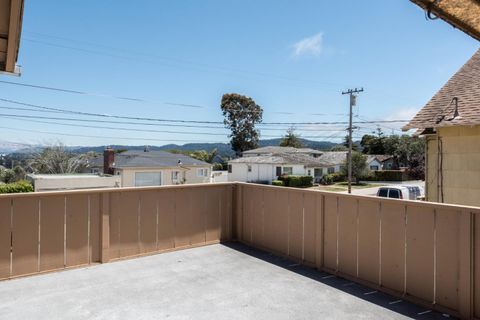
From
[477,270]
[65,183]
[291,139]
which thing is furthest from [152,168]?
[291,139]

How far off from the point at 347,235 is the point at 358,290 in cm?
71

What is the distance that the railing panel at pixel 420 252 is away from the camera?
367 centimetres

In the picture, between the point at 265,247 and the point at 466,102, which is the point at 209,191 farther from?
the point at 466,102

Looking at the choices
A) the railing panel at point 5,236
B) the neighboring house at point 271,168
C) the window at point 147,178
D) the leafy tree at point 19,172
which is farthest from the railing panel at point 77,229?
the neighboring house at point 271,168

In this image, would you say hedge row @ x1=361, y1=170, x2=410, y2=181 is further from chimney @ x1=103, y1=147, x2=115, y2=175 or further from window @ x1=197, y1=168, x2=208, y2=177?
chimney @ x1=103, y1=147, x2=115, y2=175

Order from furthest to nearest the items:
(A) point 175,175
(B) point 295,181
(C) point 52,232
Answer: (B) point 295,181 < (A) point 175,175 < (C) point 52,232

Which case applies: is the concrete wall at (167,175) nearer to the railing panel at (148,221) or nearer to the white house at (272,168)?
the white house at (272,168)

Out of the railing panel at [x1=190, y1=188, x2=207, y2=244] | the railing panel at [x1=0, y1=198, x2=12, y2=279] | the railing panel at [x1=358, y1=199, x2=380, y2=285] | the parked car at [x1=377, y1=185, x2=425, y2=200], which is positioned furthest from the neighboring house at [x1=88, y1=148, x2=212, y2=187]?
the railing panel at [x1=358, y1=199, x2=380, y2=285]

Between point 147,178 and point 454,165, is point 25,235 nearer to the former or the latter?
point 454,165

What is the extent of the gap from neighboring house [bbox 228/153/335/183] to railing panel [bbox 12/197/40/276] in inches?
1303

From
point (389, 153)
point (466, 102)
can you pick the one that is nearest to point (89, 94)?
point (466, 102)

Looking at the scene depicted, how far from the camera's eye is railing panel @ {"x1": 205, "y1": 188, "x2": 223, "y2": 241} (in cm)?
627

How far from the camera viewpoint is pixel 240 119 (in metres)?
54.8

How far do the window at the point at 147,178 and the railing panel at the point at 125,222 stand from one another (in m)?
22.2
